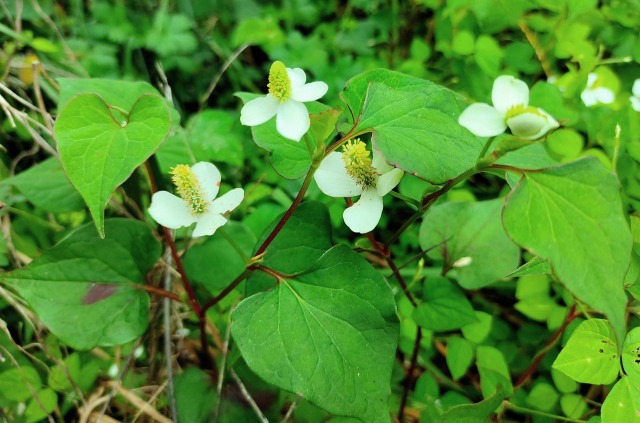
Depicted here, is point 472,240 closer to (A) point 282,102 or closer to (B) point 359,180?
(B) point 359,180

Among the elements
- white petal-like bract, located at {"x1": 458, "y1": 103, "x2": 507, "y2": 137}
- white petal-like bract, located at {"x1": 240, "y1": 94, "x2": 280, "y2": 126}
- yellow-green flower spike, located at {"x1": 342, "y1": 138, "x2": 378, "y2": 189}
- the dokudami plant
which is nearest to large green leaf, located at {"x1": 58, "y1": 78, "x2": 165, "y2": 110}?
the dokudami plant

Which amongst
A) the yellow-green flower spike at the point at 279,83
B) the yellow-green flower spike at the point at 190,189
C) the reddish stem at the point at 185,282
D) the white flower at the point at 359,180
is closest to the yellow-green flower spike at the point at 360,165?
the white flower at the point at 359,180

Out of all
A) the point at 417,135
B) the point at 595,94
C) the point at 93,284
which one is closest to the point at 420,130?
the point at 417,135

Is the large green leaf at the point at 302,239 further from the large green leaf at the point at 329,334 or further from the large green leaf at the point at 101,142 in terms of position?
the large green leaf at the point at 101,142

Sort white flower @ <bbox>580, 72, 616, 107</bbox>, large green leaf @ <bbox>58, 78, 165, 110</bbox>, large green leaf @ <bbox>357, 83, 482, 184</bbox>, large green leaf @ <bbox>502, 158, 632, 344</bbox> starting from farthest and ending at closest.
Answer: white flower @ <bbox>580, 72, 616, 107</bbox> → large green leaf @ <bbox>58, 78, 165, 110</bbox> → large green leaf @ <bbox>357, 83, 482, 184</bbox> → large green leaf @ <bbox>502, 158, 632, 344</bbox>

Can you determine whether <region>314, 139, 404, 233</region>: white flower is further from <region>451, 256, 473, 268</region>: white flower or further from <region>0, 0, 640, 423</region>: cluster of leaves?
<region>451, 256, 473, 268</region>: white flower

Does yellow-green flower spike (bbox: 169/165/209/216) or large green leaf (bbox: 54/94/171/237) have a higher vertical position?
large green leaf (bbox: 54/94/171/237)

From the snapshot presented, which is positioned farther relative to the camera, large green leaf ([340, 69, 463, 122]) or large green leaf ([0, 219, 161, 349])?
large green leaf ([0, 219, 161, 349])

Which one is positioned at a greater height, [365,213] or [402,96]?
[402,96]
